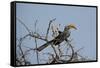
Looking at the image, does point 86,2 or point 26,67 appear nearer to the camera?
point 26,67

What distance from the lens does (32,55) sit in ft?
5.88

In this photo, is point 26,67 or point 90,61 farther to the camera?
point 90,61

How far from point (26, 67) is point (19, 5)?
44 cm

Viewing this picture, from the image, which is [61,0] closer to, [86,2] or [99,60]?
[86,2]

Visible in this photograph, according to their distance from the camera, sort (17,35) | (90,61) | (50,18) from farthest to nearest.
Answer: (90,61), (50,18), (17,35)

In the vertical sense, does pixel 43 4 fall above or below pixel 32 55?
above

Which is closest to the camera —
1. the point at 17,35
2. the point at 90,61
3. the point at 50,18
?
the point at 17,35

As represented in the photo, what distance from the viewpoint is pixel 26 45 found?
1.77 meters

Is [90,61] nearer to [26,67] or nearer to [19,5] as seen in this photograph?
[26,67]

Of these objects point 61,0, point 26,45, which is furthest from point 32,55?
point 61,0

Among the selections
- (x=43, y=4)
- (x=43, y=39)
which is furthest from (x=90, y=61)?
(x=43, y=4)

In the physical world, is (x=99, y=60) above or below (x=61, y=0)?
below
